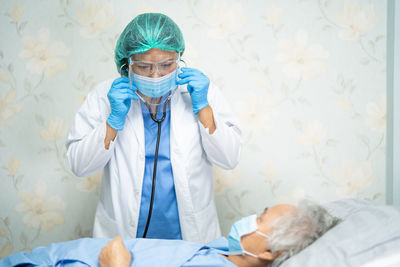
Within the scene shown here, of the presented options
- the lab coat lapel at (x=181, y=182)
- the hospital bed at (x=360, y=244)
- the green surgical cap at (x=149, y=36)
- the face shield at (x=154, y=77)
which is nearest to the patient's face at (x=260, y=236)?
the hospital bed at (x=360, y=244)

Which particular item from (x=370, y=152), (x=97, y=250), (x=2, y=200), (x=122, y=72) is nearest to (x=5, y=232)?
(x=2, y=200)

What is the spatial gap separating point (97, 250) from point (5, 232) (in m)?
1.13

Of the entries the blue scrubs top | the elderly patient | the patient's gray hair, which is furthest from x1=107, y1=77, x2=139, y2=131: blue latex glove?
the patient's gray hair

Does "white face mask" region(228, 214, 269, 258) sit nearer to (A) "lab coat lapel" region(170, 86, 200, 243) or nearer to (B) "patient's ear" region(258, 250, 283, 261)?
(B) "patient's ear" region(258, 250, 283, 261)

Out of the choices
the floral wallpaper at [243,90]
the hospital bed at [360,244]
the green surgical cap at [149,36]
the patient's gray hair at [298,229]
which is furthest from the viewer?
the floral wallpaper at [243,90]

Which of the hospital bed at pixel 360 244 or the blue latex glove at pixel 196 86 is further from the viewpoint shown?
the blue latex glove at pixel 196 86

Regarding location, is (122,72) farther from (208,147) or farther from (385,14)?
(385,14)

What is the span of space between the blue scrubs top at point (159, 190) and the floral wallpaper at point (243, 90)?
55 cm

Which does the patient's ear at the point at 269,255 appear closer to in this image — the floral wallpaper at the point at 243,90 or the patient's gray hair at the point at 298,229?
the patient's gray hair at the point at 298,229

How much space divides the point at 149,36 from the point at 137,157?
48 cm

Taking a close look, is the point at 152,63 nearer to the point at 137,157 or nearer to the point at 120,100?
the point at 120,100

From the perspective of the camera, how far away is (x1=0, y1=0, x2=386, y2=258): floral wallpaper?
1.84 meters

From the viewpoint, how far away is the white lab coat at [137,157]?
1396 millimetres

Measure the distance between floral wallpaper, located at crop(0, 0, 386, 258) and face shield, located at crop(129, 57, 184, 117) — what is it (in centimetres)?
51
